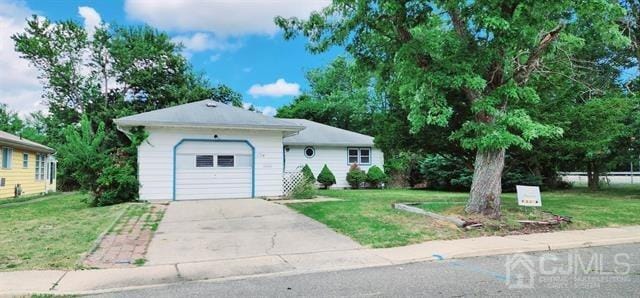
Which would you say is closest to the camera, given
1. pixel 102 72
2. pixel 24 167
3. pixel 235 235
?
pixel 235 235

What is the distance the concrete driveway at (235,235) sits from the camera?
7.01 meters

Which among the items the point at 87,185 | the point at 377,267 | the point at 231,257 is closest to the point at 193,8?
the point at 87,185

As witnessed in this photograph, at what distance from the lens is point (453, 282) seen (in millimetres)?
5320

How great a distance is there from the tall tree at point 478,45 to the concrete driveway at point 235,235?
144 inches

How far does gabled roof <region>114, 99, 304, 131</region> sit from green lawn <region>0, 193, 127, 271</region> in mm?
3155

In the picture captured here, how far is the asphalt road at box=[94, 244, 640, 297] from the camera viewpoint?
4883 millimetres

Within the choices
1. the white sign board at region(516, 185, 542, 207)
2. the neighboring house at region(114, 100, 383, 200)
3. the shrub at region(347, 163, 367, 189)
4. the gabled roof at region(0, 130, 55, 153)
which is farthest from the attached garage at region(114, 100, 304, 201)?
the white sign board at region(516, 185, 542, 207)

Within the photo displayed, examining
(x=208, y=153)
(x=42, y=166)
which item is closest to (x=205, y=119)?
(x=208, y=153)

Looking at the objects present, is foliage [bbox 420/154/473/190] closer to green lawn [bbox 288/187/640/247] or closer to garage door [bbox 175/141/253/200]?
green lawn [bbox 288/187/640/247]

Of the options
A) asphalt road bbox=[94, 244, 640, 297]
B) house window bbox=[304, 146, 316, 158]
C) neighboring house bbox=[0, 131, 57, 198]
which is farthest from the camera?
house window bbox=[304, 146, 316, 158]

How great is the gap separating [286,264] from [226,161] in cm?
972

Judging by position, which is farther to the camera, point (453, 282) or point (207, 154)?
point (207, 154)

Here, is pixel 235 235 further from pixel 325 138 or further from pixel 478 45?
pixel 325 138

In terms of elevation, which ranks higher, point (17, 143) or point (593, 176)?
point (17, 143)
